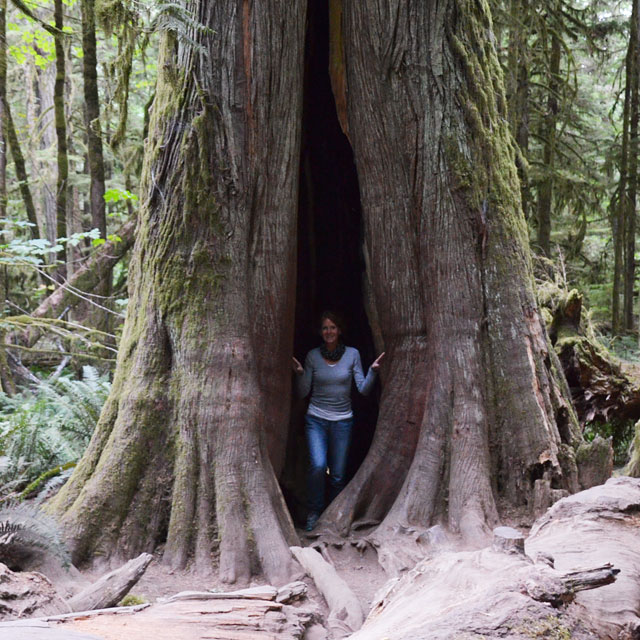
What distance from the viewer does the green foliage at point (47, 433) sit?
6550 millimetres

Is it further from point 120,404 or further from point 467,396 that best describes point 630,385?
point 120,404

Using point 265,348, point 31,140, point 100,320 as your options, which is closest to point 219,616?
point 265,348

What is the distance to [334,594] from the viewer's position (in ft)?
13.7

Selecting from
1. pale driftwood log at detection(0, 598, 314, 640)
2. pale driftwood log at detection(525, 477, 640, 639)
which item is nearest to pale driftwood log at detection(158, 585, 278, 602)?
pale driftwood log at detection(0, 598, 314, 640)

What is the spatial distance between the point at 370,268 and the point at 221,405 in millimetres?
2164

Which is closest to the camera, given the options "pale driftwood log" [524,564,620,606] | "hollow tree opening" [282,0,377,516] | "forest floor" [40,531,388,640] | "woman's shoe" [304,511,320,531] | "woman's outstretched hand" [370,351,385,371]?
"pale driftwood log" [524,564,620,606]

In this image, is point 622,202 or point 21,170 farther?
point 21,170

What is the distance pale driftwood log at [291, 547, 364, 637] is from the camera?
363 centimetres

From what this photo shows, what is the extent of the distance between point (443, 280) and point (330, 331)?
57.0 inches

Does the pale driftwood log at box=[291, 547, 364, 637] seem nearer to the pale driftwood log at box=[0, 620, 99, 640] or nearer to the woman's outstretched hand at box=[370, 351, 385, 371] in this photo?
the pale driftwood log at box=[0, 620, 99, 640]

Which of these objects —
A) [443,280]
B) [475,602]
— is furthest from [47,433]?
[475,602]

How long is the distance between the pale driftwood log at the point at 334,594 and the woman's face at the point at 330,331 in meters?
2.46

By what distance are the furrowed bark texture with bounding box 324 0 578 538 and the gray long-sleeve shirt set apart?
1.99ft

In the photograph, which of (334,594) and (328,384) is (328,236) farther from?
(334,594)
